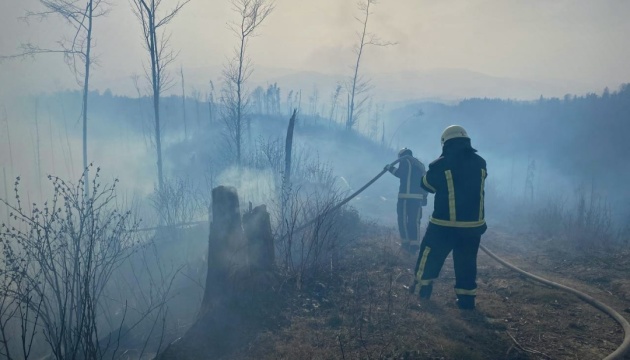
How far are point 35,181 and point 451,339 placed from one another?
24.8 m

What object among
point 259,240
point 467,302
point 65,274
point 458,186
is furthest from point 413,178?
point 65,274

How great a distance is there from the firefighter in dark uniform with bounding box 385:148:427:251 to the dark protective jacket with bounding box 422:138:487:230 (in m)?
3.05

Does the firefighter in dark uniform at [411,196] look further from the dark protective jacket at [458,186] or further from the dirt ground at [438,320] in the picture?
the dark protective jacket at [458,186]

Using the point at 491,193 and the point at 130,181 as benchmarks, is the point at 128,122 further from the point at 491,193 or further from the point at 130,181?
the point at 491,193

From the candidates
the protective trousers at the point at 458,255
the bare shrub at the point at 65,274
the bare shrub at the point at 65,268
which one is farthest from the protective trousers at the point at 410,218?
the bare shrub at the point at 65,268

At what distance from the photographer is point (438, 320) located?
191 inches

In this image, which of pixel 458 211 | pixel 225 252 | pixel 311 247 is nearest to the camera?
pixel 458 211

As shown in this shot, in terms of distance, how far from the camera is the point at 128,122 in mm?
39906

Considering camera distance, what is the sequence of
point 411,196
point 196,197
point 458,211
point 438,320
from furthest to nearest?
point 196,197, point 411,196, point 458,211, point 438,320

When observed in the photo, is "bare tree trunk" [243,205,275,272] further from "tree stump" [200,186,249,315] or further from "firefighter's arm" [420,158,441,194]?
"firefighter's arm" [420,158,441,194]

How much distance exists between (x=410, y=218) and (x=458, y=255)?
325cm

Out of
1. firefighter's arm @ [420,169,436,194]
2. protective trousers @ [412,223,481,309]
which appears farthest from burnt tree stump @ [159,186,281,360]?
firefighter's arm @ [420,169,436,194]

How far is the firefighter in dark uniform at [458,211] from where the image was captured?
5.07 metres

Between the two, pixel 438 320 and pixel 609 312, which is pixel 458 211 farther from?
pixel 609 312
